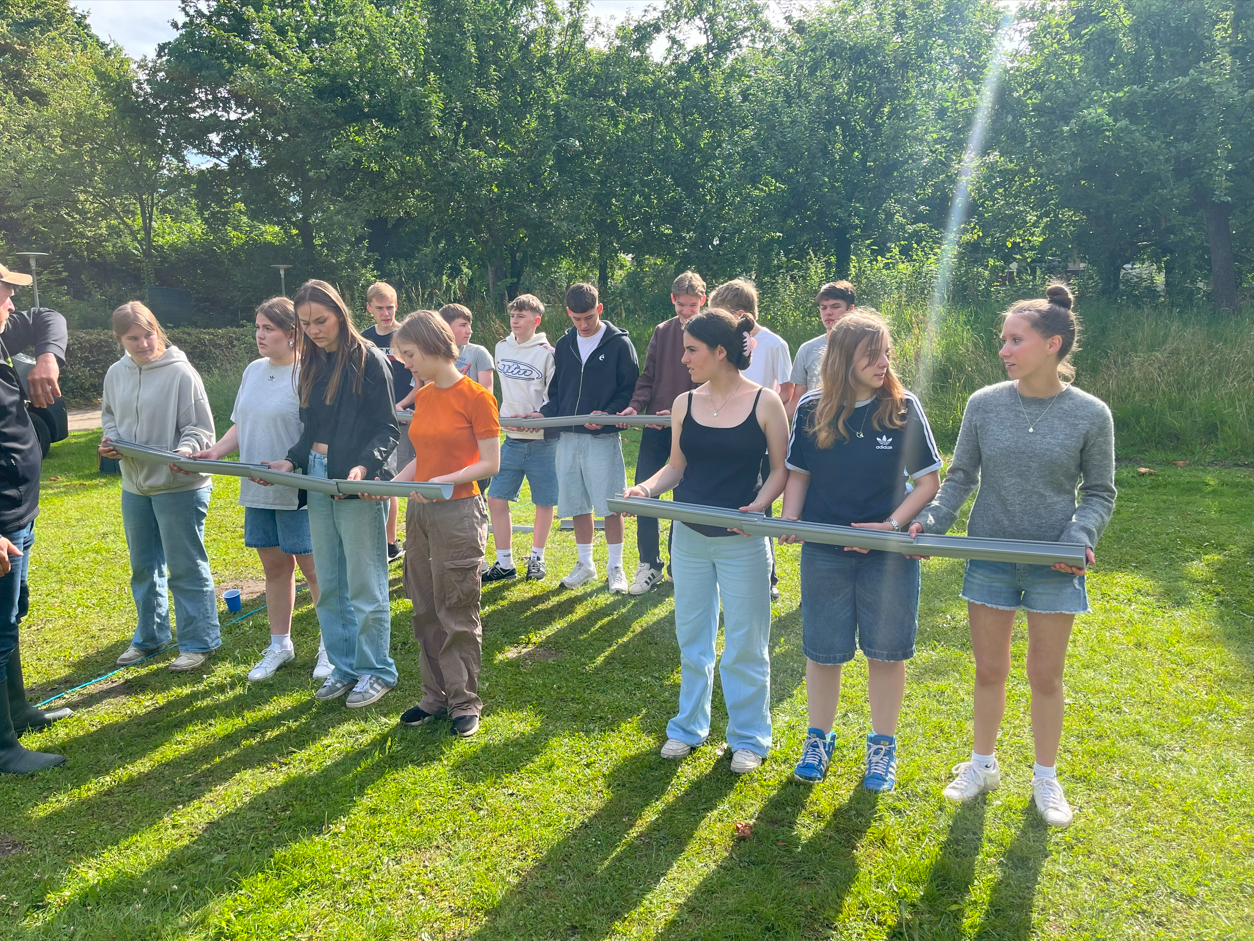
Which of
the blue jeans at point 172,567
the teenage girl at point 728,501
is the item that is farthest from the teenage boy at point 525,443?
the teenage girl at point 728,501

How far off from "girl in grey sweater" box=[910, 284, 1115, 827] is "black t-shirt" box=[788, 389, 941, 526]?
16 centimetres

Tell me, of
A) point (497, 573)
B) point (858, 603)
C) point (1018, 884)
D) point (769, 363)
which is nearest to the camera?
point (1018, 884)

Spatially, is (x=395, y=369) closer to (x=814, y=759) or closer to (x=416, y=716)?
(x=416, y=716)

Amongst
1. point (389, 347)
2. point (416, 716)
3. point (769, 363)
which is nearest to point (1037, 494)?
point (769, 363)

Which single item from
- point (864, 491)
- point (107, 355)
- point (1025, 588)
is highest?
point (107, 355)

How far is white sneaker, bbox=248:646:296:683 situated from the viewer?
5.41 m

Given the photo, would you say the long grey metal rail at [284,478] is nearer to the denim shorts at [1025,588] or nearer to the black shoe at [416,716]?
the black shoe at [416,716]

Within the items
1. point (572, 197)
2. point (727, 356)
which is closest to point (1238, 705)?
point (727, 356)

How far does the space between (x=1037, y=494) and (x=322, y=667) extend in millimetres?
4274

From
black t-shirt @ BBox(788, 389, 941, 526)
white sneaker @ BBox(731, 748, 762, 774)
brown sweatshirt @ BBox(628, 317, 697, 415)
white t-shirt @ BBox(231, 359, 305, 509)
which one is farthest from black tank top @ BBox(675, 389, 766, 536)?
white t-shirt @ BBox(231, 359, 305, 509)

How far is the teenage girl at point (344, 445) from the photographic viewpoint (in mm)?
4746

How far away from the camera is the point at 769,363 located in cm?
616

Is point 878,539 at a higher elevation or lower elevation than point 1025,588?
higher

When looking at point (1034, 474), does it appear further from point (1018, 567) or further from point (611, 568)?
point (611, 568)
